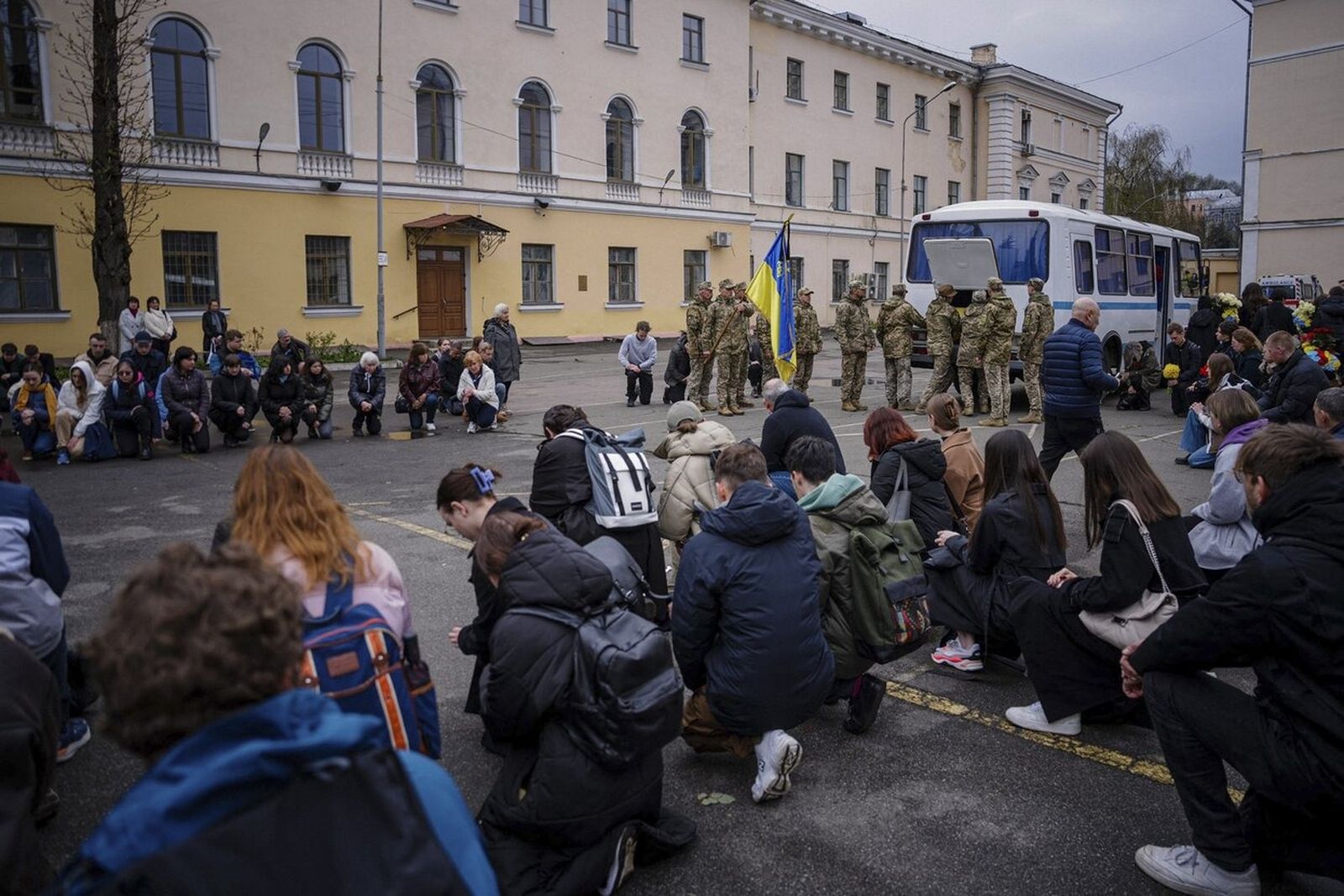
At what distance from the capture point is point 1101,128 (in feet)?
184

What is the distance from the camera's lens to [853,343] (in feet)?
56.9

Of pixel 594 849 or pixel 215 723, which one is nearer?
pixel 215 723

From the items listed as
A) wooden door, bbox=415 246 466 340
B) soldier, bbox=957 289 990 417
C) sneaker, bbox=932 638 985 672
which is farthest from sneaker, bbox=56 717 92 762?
wooden door, bbox=415 246 466 340

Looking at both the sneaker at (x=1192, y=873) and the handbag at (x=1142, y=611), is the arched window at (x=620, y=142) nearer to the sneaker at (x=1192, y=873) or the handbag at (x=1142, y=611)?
the handbag at (x=1142, y=611)

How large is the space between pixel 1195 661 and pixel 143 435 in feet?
42.4

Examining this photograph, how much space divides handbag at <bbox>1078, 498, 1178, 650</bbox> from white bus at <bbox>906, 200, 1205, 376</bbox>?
43.8 feet

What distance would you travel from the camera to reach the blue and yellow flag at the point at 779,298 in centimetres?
1628

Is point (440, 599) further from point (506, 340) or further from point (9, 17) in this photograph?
point (9, 17)

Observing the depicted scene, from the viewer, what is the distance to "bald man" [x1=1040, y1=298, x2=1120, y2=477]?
9180 mm

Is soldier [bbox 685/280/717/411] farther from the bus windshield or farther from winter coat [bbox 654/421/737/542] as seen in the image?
winter coat [bbox 654/421/737/542]

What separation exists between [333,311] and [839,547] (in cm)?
2375

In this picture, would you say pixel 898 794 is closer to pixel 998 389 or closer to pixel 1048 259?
pixel 998 389

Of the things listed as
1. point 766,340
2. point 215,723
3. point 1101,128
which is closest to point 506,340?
point 766,340

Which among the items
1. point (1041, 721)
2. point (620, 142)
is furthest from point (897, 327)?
point (620, 142)
